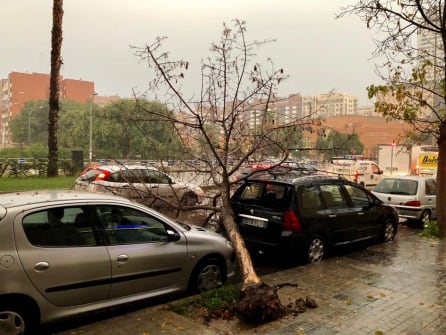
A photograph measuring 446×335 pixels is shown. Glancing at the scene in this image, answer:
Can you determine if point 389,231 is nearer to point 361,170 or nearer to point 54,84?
point 361,170

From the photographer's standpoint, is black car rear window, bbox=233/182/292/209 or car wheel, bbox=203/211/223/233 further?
car wheel, bbox=203/211/223/233

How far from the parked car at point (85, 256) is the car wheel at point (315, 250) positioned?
2093mm

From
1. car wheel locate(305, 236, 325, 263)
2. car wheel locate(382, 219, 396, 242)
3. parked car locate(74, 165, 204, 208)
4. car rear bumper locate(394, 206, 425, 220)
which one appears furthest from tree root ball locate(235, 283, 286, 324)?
car rear bumper locate(394, 206, 425, 220)

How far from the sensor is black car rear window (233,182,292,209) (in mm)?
7426

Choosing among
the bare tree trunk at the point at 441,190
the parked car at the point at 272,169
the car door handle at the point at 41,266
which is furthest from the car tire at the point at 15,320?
the bare tree trunk at the point at 441,190

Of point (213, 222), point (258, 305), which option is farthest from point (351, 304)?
point (213, 222)

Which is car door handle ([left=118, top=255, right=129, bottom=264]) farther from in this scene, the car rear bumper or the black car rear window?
the car rear bumper

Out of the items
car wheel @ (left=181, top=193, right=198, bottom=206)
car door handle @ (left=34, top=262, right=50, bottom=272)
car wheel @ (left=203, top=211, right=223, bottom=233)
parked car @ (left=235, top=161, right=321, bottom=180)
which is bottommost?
car wheel @ (left=203, top=211, right=223, bottom=233)

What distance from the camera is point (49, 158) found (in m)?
22.6

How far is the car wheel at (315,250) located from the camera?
24.6 ft

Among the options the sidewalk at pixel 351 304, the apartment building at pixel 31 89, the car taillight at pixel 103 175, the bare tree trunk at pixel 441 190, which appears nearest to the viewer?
the sidewalk at pixel 351 304

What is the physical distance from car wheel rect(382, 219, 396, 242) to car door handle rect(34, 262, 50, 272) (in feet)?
23.9

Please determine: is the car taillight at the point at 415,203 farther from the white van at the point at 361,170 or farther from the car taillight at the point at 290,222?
the white van at the point at 361,170

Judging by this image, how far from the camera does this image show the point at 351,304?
5.46m
